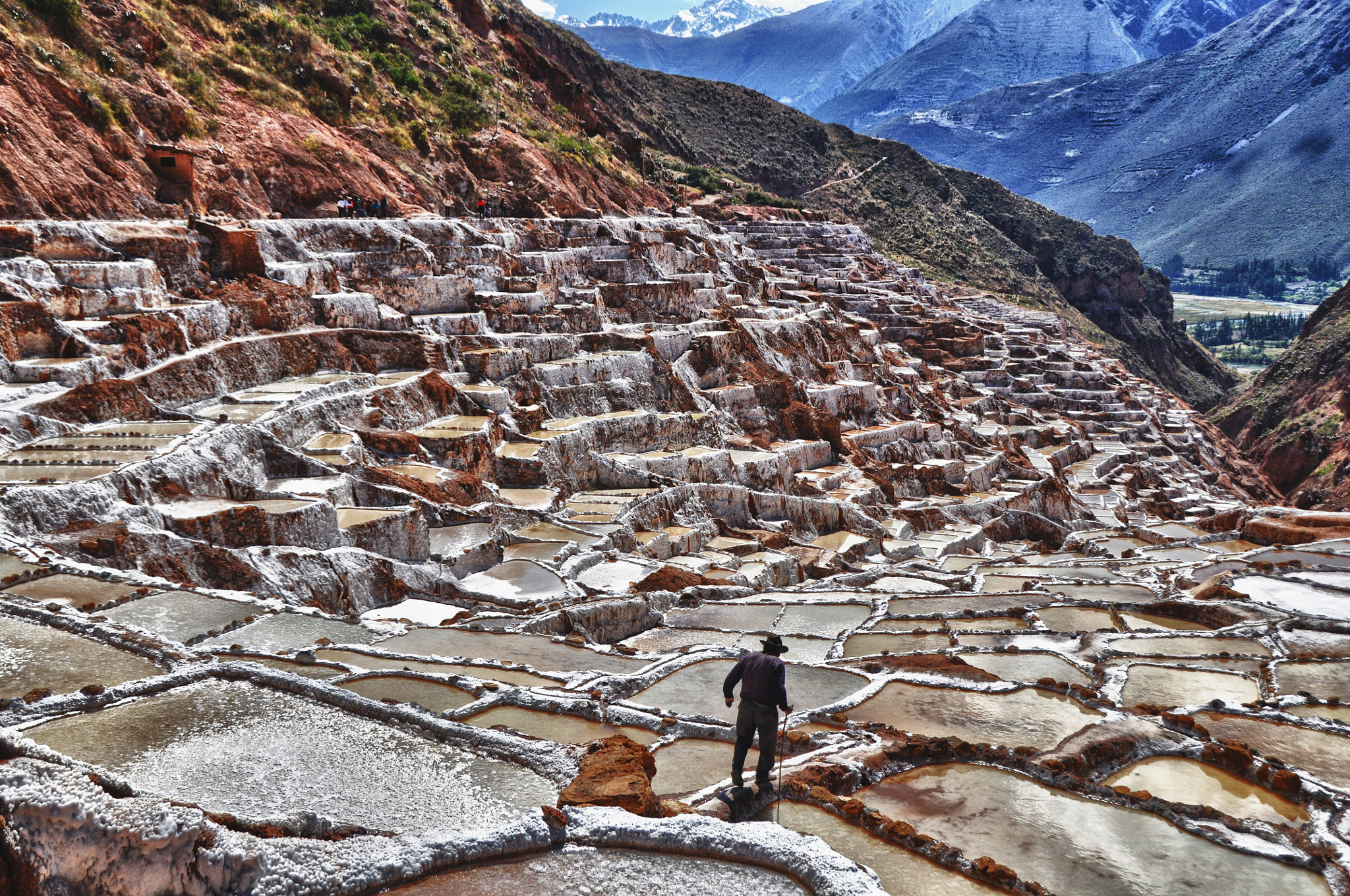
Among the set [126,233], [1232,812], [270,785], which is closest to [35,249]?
[126,233]

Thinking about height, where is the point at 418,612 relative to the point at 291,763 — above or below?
below

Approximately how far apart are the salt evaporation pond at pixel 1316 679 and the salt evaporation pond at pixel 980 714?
327cm

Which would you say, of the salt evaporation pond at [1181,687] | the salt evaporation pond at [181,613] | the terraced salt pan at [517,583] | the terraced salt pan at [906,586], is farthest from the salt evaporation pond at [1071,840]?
the terraced salt pan at [906,586]

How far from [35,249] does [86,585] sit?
12.4 meters

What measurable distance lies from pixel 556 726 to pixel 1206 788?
17.5 ft

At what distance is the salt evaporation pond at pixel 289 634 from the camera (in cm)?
979

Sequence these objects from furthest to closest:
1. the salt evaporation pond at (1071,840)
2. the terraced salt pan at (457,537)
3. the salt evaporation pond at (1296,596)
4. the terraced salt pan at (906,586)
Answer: the terraced salt pan at (906,586) < the terraced salt pan at (457,537) < the salt evaporation pond at (1296,596) < the salt evaporation pond at (1071,840)

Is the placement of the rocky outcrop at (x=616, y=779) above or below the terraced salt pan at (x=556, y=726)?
Result: above

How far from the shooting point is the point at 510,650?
11.1m

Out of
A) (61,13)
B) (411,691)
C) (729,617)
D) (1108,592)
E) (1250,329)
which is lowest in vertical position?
(729,617)

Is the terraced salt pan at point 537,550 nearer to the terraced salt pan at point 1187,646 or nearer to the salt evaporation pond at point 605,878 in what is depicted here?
the terraced salt pan at point 1187,646

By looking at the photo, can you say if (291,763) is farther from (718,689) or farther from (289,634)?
(718,689)

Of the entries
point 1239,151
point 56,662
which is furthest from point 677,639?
point 1239,151

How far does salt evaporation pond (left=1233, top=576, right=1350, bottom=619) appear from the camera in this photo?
13922 millimetres
